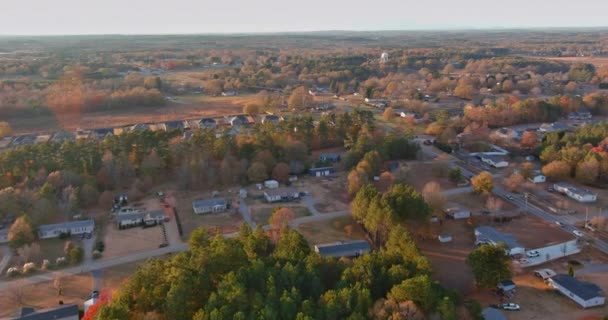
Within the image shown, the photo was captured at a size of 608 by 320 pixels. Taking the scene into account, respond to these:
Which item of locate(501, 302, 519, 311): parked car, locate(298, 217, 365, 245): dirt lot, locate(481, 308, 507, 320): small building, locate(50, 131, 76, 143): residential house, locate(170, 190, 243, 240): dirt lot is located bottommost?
locate(501, 302, 519, 311): parked car

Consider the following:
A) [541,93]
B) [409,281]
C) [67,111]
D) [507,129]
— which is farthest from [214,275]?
[541,93]

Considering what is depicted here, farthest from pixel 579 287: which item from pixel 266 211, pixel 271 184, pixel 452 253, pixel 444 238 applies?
pixel 271 184

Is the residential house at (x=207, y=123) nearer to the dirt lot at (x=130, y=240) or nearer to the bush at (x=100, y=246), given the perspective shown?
the dirt lot at (x=130, y=240)

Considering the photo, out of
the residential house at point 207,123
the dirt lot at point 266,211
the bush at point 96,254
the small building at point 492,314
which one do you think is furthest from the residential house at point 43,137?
the small building at point 492,314

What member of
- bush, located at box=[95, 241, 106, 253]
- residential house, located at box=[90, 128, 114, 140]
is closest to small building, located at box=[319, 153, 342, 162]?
bush, located at box=[95, 241, 106, 253]

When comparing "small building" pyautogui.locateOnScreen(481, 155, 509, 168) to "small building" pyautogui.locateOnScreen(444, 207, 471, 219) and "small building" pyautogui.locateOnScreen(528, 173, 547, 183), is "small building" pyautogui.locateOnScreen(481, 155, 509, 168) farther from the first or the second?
"small building" pyautogui.locateOnScreen(444, 207, 471, 219)

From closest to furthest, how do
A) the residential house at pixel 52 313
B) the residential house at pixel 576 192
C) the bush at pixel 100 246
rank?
the residential house at pixel 52 313
the bush at pixel 100 246
the residential house at pixel 576 192
